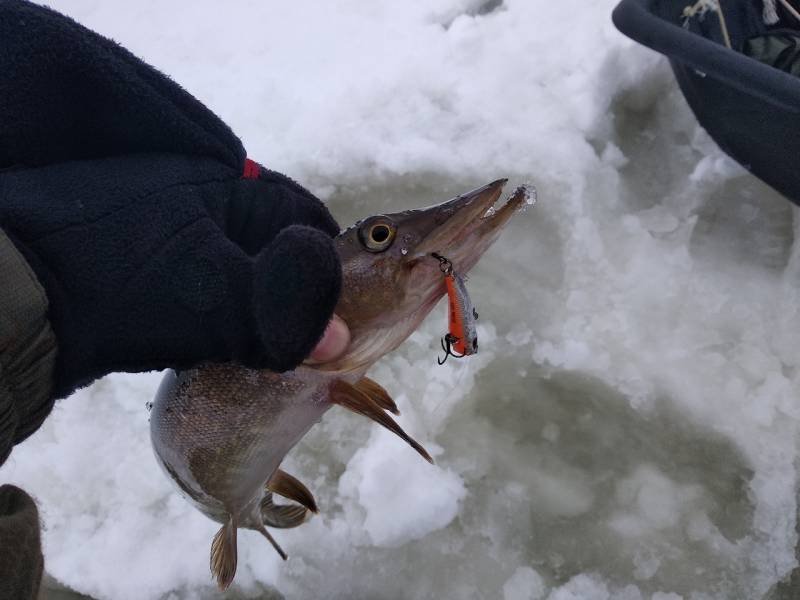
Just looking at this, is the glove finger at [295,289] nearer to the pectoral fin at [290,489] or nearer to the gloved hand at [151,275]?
the gloved hand at [151,275]

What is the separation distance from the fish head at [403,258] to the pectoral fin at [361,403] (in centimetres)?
9

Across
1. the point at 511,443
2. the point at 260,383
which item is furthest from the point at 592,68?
the point at 260,383

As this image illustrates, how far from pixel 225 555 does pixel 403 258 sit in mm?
859

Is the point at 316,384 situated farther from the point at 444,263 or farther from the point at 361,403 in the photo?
the point at 444,263

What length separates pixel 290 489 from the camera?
5.25 feet

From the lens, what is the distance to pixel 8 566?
2.71 feet

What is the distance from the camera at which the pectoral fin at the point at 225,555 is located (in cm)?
150

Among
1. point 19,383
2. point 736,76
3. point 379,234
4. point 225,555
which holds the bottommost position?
point 225,555

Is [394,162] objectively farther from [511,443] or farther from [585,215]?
[511,443]

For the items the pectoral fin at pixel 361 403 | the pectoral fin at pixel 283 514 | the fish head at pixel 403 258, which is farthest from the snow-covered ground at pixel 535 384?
the fish head at pixel 403 258

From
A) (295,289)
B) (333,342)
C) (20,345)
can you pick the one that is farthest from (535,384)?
(20,345)

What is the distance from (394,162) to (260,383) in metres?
1.24

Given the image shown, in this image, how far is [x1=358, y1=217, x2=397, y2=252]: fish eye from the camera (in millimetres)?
1237

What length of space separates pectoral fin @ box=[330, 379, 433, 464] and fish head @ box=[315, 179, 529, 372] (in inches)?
3.5
